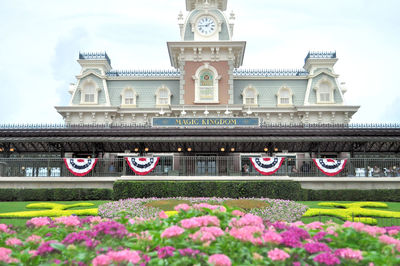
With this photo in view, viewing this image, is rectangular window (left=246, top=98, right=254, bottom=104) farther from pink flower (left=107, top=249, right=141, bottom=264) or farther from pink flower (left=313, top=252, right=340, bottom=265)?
pink flower (left=107, top=249, right=141, bottom=264)

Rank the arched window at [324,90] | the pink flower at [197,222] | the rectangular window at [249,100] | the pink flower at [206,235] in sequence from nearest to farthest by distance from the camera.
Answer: the pink flower at [206,235] → the pink flower at [197,222] → the arched window at [324,90] → the rectangular window at [249,100]

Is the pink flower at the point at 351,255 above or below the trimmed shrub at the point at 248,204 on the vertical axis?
above

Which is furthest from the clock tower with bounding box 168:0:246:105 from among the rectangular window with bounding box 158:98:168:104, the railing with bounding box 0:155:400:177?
the railing with bounding box 0:155:400:177

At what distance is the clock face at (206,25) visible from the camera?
37.6m

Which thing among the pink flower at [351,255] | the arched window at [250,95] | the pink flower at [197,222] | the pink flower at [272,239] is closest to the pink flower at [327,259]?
the pink flower at [351,255]

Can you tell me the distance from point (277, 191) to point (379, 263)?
607 inches

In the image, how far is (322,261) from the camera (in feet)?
12.4

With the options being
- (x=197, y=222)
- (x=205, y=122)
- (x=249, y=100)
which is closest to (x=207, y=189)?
(x=205, y=122)

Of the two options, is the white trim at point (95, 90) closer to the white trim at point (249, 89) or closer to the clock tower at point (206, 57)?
the clock tower at point (206, 57)

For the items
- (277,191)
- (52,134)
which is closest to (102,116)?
(52,134)

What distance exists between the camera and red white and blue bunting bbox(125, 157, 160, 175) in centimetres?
2119

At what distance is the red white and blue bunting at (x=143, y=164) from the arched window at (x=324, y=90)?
79.2ft

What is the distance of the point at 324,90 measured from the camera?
38406mm

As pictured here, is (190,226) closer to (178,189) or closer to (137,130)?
(178,189)
